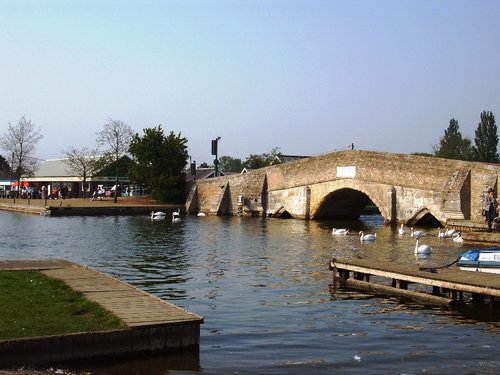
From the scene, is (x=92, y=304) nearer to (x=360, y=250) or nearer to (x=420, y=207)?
(x=360, y=250)

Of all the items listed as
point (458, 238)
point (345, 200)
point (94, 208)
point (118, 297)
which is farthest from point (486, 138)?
point (118, 297)

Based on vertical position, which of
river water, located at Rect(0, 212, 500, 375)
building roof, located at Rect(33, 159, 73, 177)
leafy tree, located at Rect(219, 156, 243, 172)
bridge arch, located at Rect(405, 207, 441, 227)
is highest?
leafy tree, located at Rect(219, 156, 243, 172)

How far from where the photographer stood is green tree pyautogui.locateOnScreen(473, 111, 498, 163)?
83.9 meters

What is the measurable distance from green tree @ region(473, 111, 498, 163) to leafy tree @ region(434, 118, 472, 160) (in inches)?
110

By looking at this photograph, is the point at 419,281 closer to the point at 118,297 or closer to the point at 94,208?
the point at 118,297

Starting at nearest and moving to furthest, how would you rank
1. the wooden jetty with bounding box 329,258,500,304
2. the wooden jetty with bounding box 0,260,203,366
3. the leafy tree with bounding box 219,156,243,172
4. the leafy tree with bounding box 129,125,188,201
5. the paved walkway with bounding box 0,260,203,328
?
the wooden jetty with bounding box 0,260,203,366, the paved walkway with bounding box 0,260,203,328, the wooden jetty with bounding box 329,258,500,304, the leafy tree with bounding box 129,125,188,201, the leafy tree with bounding box 219,156,243,172

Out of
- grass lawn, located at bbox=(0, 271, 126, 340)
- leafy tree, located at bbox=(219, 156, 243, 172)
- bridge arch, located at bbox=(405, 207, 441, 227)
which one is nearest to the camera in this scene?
grass lawn, located at bbox=(0, 271, 126, 340)

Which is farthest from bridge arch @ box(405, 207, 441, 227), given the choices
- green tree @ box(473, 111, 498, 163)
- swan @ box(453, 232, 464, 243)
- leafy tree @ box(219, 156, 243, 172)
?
leafy tree @ box(219, 156, 243, 172)

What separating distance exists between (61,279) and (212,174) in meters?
56.9

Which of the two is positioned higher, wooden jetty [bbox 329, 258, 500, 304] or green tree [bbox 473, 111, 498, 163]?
green tree [bbox 473, 111, 498, 163]

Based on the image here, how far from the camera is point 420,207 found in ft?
123

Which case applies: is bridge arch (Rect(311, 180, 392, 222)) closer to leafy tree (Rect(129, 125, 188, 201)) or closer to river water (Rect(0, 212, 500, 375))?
river water (Rect(0, 212, 500, 375))

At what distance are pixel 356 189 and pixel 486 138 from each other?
4938cm

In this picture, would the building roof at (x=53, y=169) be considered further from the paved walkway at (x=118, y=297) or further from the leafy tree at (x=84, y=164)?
the paved walkway at (x=118, y=297)
